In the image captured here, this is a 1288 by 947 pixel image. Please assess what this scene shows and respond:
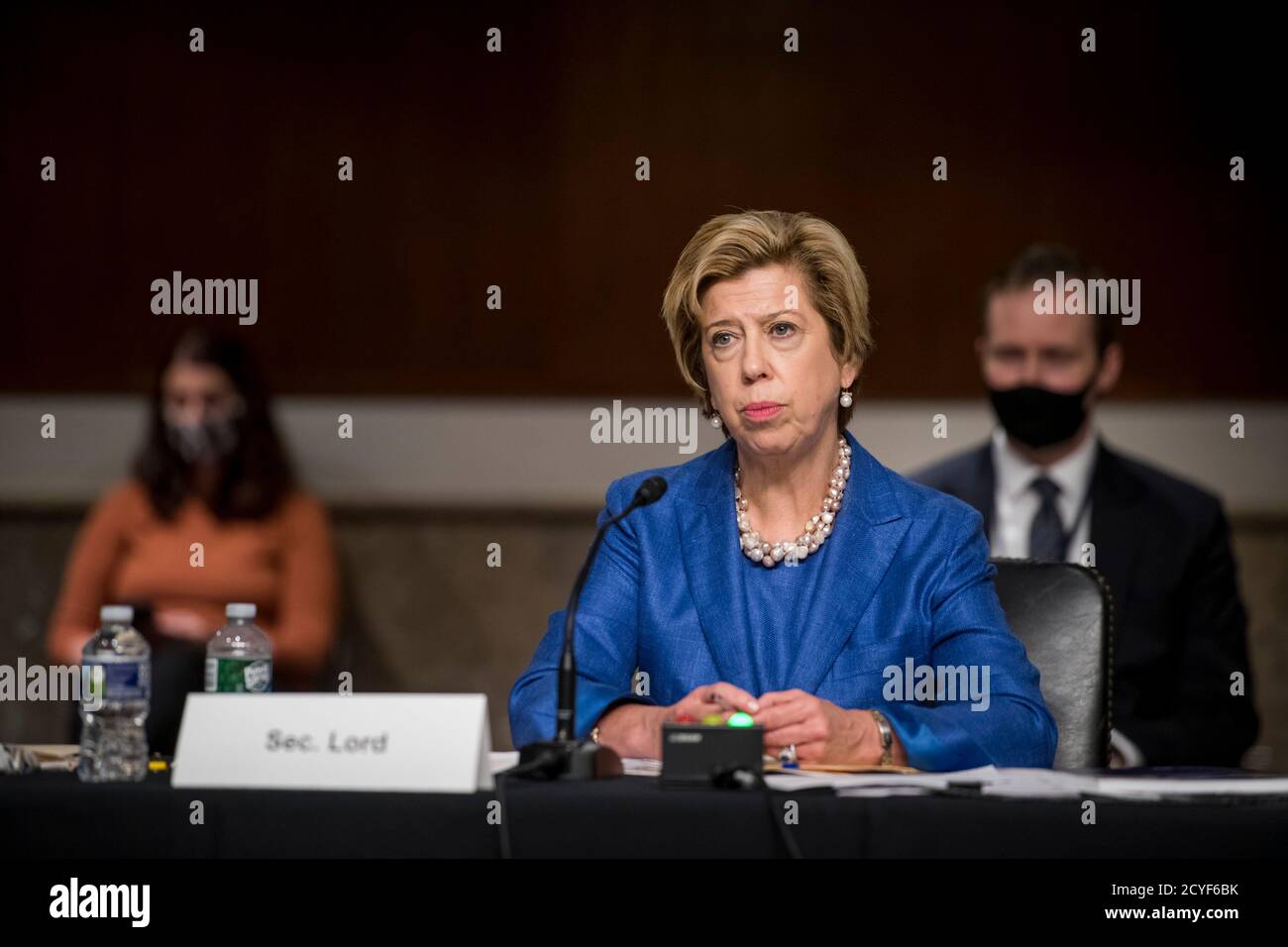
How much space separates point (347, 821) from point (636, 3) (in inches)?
139

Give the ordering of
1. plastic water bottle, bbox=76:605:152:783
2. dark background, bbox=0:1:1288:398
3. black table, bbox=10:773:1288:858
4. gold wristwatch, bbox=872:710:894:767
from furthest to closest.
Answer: dark background, bbox=0:1:1288:398
gold wristwatch, bbox=872:710:894:767
plastic water bottle, bbox=76:605:152:783
black table, bbox=10:773:1288:858

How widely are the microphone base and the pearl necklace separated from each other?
63cm

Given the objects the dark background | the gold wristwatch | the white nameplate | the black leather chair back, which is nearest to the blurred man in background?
the dark background

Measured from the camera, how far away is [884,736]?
6.40 feet

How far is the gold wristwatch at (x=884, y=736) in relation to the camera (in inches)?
76.5

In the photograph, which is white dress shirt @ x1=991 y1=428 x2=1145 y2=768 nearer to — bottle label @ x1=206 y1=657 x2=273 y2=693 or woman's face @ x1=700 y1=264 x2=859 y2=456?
woman's face @ x1=700 y1=264 x2=859 y2=456

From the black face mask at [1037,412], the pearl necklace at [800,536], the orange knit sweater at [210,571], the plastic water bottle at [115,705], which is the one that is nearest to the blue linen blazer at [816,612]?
the pearl necklace at [800,536]

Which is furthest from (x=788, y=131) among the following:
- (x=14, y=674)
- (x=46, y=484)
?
(x=14, y=674)

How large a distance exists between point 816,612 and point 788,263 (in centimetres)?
51

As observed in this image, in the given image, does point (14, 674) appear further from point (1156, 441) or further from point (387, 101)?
point (1156, 441)

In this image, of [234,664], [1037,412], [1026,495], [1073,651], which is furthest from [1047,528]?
[234,664]

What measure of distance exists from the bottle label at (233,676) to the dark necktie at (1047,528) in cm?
190

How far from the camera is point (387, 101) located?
15.1ft

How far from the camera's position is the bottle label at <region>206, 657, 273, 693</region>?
2094mm
